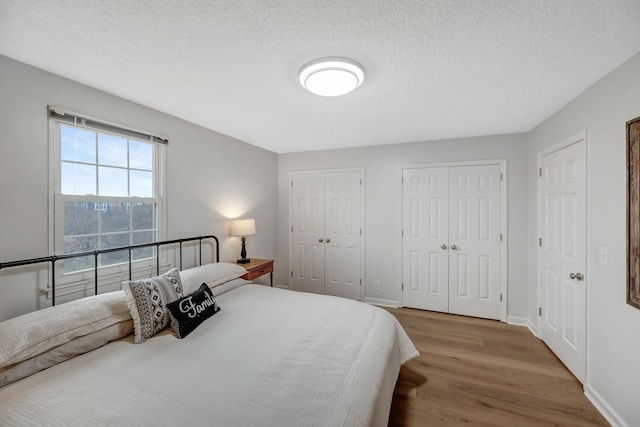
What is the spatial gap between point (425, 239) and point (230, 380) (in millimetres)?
3023

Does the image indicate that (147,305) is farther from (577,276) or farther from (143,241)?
(577,276)

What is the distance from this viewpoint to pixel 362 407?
116cm

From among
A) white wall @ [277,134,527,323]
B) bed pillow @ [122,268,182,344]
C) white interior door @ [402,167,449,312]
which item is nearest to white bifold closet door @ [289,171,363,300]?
white wall @ [277,134,527,323]

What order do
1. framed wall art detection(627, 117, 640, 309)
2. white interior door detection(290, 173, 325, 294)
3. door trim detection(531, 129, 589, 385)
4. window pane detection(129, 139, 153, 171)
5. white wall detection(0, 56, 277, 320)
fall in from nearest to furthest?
framed wall art detection(627, 117, 640, 309) < white wall detection(0, 56, 277, 320) < door trim detection(531, 129, 589, 385) < window pane detection(129, 139, 153, 171) < white interior door detection(290, 173, 325, 294)

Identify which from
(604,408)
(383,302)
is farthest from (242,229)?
(604,408)

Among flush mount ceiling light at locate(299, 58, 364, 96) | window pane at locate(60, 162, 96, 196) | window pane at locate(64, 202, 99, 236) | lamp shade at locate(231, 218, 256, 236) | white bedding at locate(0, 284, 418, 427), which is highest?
flush mount ceiling light at locate(299, 58, 364, 96)

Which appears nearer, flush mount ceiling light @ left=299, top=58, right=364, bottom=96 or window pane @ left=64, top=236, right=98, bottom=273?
flush mount ceiling light @ left=299, top=58, right=364, bottom=96

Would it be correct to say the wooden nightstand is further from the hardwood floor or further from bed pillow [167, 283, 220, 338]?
the hardwood floor

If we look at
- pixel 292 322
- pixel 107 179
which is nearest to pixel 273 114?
pixel 107 179

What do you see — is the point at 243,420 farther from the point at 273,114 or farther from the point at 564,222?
→ the point at 564,222

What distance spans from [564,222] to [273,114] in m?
2.88

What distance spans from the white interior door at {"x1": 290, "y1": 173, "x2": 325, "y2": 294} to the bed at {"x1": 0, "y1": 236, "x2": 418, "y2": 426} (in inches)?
84.6

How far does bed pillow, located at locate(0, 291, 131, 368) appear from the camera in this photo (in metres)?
1.28

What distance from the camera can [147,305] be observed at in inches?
67.9
